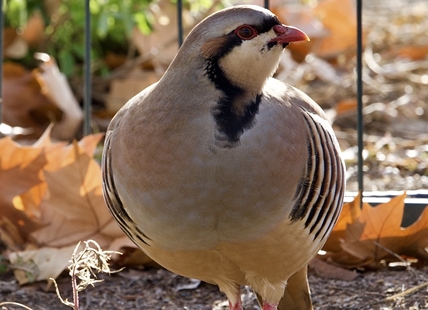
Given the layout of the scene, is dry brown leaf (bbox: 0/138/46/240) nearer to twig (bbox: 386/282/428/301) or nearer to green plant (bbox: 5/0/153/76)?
twig (bbox: 386/282/428/301)

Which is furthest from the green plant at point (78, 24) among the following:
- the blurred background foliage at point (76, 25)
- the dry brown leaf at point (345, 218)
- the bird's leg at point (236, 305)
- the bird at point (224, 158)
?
the bird at point (224, 158)

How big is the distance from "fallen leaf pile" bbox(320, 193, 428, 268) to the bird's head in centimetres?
106

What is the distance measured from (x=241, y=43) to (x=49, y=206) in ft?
4.74

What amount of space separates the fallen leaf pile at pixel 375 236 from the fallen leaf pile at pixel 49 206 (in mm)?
857

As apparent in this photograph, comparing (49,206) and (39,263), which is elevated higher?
(49,206)

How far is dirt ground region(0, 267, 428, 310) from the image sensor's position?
300 centimetres

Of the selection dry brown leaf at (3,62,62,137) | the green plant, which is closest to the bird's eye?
the green plant

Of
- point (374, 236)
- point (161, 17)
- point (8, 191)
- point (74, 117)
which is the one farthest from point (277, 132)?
point (161, 17)

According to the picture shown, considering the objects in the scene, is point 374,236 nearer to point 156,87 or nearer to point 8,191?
point 156,87

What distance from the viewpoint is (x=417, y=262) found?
3281mm

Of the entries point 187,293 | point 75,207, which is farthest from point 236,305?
point 75,207

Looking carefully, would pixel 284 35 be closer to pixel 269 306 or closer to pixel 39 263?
pixel 269 306

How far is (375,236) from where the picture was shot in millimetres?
3168

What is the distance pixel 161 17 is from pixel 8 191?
87.8 inches
